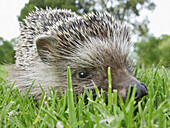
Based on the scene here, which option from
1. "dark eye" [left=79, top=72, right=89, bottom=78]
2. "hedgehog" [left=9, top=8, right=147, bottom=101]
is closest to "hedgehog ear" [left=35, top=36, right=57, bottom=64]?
"hedgehog" [left=9, top=8, right=147, bottom=101]

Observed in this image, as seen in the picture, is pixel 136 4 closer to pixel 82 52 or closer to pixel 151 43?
pixel 82 52

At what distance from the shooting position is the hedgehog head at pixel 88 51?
2352mm

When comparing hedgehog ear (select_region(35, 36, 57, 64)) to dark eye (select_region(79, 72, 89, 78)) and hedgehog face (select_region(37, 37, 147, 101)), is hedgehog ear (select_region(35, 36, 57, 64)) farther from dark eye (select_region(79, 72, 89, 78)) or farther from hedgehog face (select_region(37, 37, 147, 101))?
dark eye (select_region(79, 72, 89, 78))

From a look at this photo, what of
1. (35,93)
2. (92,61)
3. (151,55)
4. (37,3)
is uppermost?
(151,55)

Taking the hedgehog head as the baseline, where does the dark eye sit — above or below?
below

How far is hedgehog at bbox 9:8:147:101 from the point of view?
7.70 feet

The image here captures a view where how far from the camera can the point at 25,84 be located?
118 inches

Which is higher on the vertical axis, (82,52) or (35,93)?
(82,52)

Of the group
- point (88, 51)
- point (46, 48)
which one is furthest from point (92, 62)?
point (46, 48)

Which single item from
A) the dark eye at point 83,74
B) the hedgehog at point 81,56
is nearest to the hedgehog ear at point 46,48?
the hedgehog at point 81,56

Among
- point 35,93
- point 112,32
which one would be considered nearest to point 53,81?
point 35,93

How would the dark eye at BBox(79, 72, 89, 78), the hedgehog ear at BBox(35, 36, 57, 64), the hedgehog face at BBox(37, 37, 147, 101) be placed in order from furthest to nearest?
the hedgehog ear at BBox(35, 36, 57, 64), the dark eye at BBox(79, 72, 89, 78), the hedgehog face at BBox(37, 37, 147, 101)

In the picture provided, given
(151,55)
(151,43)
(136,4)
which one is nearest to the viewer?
(136,4)

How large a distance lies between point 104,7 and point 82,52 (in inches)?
65.7
